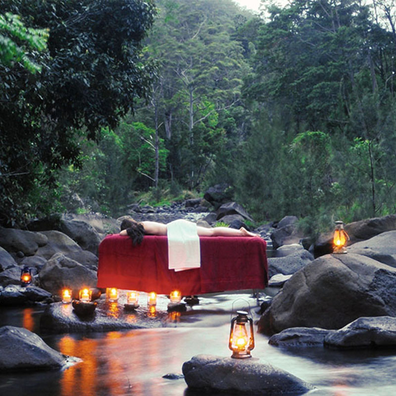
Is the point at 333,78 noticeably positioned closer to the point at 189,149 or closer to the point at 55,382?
the point at 189,149

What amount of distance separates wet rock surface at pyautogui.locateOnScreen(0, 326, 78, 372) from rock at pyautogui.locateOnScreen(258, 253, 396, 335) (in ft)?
8.37

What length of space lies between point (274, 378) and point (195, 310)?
3917 mm

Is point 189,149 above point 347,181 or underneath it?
above

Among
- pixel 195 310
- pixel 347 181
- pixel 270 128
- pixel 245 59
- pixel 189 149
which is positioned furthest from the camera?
pixel 245 59

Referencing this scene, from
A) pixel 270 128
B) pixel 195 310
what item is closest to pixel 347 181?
pixel 195 310

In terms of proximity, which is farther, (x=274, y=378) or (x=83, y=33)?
(x=83, y=33)

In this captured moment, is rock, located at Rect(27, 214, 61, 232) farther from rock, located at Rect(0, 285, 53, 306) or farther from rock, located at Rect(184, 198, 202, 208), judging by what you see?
rock, located at Rect(184, 198, 202, 208)

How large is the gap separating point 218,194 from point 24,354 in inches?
1165

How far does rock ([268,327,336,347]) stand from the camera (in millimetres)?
6125

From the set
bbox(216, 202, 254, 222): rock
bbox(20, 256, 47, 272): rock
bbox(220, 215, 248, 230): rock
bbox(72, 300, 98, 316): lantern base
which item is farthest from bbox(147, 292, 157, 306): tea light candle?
bbox(216, 202, 254, 222): rock

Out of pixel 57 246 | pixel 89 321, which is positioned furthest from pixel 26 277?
pixel 57 246

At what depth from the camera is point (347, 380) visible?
4.75m

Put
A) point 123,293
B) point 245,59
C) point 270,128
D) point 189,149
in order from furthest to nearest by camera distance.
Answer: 1. point 245,59
2. point 189,149
3. point 270,128
4. point 123,293

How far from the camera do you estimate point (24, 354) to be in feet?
17.2
